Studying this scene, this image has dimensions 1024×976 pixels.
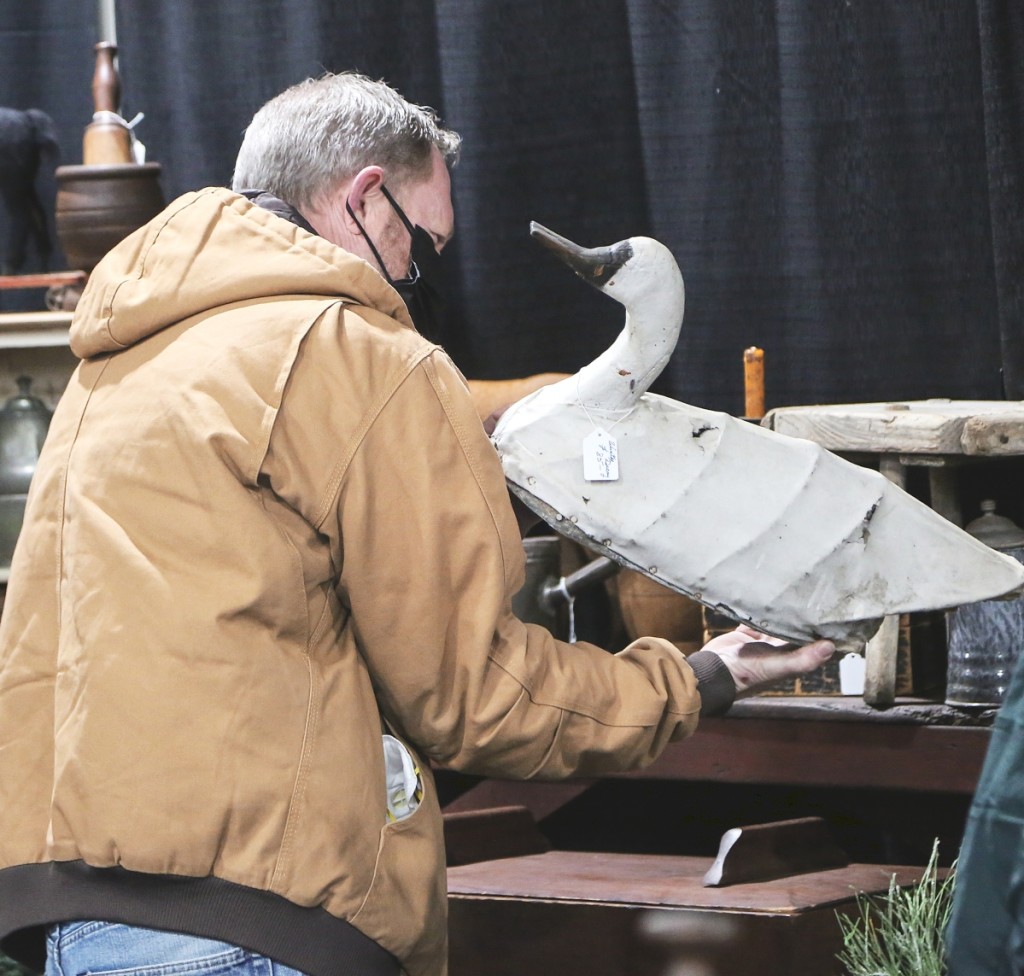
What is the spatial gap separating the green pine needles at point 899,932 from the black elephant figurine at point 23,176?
6.37 feet

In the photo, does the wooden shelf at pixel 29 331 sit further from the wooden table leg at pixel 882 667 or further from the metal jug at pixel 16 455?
the wooden table leg at pixel 882 667

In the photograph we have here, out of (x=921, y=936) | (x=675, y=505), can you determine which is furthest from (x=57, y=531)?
(x=921, y=936)

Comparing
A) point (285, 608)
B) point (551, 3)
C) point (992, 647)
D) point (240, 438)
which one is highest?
point (551, 3)

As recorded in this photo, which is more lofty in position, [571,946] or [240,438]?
[240,438]

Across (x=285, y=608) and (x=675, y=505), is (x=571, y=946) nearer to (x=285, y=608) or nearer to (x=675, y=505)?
(x=675, y=505)

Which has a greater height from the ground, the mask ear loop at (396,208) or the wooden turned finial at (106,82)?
the wooden turned finial at (106,82)

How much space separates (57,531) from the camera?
1226 mm

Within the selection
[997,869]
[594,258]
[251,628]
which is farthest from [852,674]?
[997,869]

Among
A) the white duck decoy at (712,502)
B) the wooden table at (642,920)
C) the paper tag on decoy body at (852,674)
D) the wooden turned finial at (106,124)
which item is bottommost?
the wooden table at (642,920)

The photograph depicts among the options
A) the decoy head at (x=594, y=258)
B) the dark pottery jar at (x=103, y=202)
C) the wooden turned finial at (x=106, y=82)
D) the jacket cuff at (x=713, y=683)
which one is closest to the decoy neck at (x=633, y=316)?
the decoy head at (x=594, y=258)

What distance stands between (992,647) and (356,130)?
114cm

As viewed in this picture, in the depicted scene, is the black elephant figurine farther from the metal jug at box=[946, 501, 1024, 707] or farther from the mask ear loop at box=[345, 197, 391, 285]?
the metal jug at box=[946, 501, 1024, 707]

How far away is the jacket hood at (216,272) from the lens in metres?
1.21

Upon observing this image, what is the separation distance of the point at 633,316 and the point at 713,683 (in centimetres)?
37
